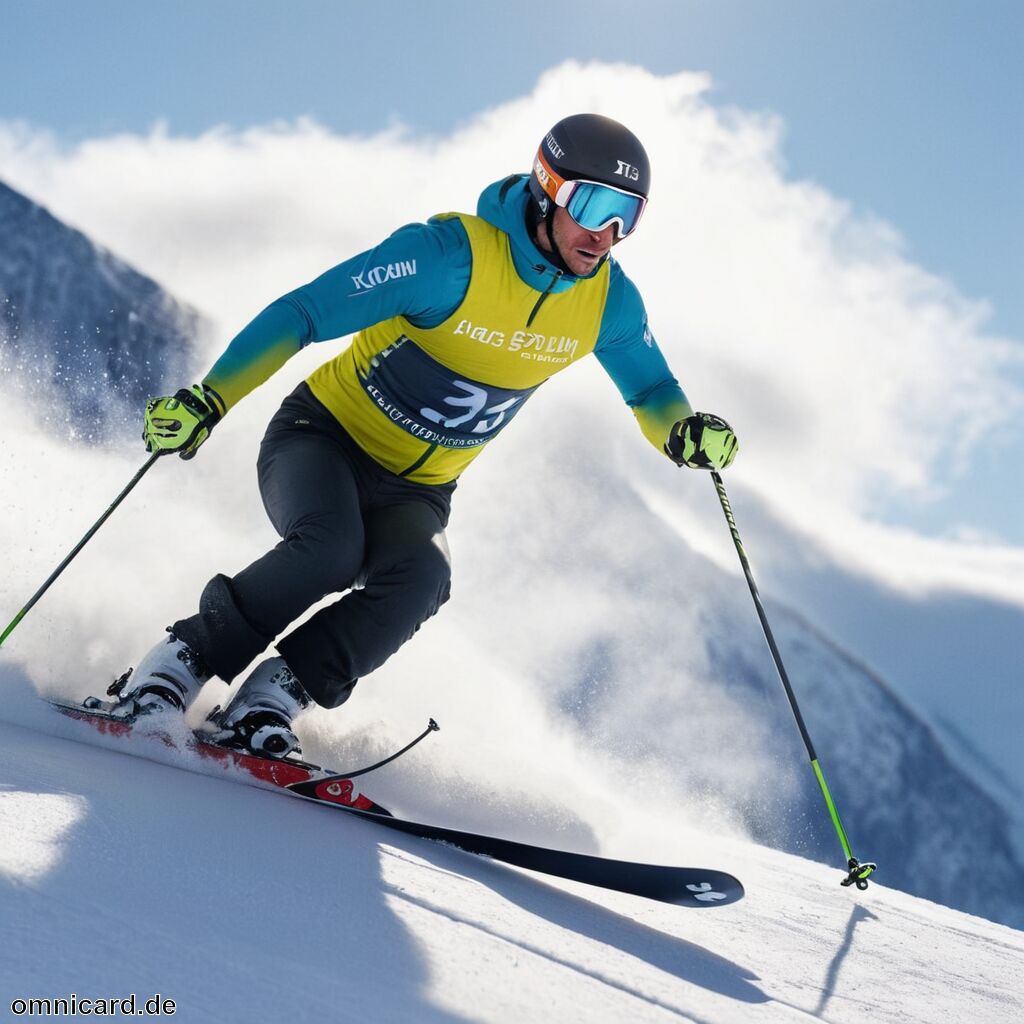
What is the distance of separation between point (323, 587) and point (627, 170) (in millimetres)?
1848

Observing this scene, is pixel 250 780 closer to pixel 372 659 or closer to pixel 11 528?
pixel 372 659

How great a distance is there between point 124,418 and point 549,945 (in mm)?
22880

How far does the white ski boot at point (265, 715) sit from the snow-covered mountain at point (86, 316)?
2008 centimetres

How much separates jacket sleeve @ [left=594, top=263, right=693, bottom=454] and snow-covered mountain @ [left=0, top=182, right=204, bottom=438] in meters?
19.7

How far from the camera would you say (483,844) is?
9.53ft

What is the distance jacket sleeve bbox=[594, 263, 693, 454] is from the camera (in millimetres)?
3957

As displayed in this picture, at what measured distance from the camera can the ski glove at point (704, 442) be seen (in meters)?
3.99

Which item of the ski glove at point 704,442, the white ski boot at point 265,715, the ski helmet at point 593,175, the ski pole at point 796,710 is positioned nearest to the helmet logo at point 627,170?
the ski helmet at point 593,175

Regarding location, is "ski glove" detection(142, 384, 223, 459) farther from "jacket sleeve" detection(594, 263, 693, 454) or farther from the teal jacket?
"jacket sleeve" detection(594, 263, 693, 454)

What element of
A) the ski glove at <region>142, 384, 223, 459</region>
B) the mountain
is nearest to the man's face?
the ski glove at <region>142, 384, 223, 459</region>

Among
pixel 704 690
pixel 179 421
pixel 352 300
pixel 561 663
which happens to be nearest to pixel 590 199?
pixel 352 300

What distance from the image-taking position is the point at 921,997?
2.24 metres

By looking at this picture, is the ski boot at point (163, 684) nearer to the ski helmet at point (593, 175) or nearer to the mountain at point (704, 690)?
the ski helmet at point (593, 175)

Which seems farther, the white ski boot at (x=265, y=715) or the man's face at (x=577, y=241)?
the man's face at (x=577, y=241)
